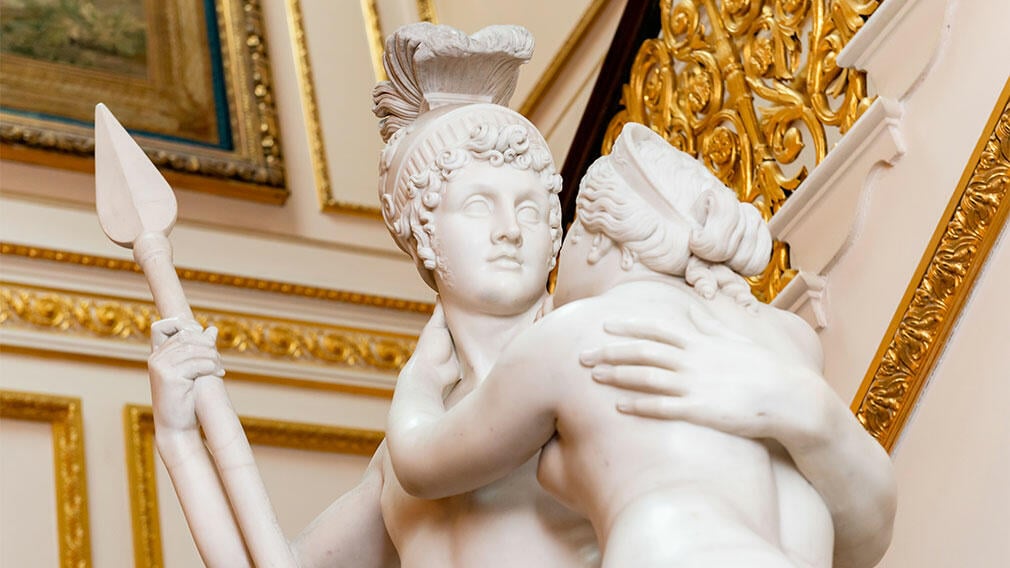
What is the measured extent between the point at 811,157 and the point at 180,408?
2.16 m

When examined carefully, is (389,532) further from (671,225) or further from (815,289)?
(815,289)

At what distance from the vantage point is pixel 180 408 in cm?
222

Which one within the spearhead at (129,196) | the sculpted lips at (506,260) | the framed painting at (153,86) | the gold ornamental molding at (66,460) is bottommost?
the sculpted lips at (506,260)

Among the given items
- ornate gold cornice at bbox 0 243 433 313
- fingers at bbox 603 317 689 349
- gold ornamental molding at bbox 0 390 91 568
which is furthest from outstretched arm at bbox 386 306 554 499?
ornate gold cornice at bbox 0 243 433 313

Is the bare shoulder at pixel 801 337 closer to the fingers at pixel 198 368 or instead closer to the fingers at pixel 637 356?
the fingers at pixel 637 356

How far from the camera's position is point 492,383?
1827mm

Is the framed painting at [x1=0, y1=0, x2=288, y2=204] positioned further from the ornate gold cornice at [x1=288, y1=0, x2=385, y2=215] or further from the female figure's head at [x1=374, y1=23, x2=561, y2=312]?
the female figure's head at [x1=374, y1=23, x2=561, y2=312]

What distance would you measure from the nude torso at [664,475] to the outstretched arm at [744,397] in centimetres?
2

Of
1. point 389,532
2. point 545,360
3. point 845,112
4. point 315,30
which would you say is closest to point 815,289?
point 845,112

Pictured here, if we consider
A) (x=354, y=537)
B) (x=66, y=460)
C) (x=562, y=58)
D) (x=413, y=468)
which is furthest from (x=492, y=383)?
(x=562, y=58)

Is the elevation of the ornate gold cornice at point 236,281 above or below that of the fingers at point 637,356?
above

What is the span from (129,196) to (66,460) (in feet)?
10.1

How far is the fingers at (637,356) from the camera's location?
1752 mm

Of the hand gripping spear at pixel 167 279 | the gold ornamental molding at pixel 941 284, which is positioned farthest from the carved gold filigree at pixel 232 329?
the hand gripping spear at pixel 167 279
